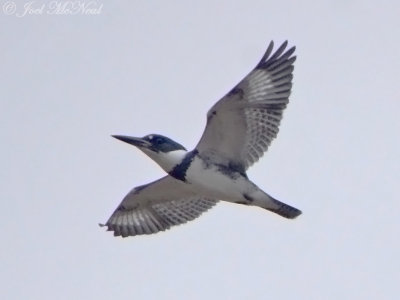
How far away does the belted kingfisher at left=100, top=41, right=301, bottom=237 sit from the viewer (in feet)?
47.0

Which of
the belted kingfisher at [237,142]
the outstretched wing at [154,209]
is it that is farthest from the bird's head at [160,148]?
the outstretched wing at [154,209]

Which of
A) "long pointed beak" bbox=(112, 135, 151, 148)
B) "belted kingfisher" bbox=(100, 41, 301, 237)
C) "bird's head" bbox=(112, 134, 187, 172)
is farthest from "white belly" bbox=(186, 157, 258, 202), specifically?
"long pointed beak" bbox=(112, 135, 151, 148)

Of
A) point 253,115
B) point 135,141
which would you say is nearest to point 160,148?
point 135,141

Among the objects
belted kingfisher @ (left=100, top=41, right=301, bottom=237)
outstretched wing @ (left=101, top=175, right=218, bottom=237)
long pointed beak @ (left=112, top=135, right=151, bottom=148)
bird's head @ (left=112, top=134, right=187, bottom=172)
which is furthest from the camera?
outstretched wing @ (left=101, top=175, right=218, bottom=237)

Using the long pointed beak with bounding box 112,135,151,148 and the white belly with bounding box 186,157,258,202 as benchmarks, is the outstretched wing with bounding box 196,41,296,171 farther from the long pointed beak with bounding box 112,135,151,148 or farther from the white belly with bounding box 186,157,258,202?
the long pointed beak with bounding box 112,135,151,148

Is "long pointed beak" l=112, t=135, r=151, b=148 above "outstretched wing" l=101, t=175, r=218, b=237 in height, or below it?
above

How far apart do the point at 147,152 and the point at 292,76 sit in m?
1.64

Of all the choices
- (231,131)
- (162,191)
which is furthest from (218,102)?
(162,191)

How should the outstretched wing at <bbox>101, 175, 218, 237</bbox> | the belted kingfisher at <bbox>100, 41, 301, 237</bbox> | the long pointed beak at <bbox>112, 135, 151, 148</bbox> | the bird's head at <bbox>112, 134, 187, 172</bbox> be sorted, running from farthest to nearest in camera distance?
the outstretched wing at <bbox>101, 175, 218, 237</bbox>
the long pointed beak at <bbox>112, 135, 151, 148</bbox>
the bird's head at <bbox>112, 134, 187, 172</bbox>
the belted kingfisher at <bbox>100, 41, 301, 237</bbox>

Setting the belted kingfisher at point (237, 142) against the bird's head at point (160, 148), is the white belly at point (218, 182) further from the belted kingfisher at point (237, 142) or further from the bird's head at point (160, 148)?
the bird's head at point (160, 148)

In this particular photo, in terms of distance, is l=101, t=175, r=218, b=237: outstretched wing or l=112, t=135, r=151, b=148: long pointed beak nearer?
l=112, t=135, r=151, b=148: long pointed beak

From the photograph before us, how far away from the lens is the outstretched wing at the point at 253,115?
1437cm

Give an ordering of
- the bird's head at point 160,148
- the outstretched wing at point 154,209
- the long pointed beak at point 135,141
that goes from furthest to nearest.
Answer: the outstretched wing at point 154,209 → the long pointed beak at point 135,141 → the bird's head at point 160,148

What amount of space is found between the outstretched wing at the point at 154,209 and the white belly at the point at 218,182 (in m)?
0.94
